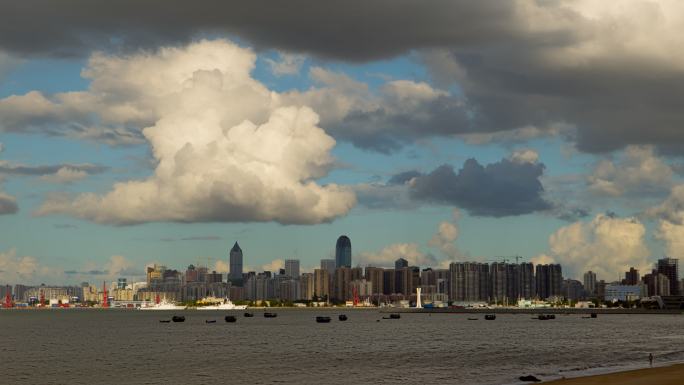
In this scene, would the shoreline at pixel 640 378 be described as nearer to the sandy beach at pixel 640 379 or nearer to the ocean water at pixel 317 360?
the sandy beach at pixel 640 379

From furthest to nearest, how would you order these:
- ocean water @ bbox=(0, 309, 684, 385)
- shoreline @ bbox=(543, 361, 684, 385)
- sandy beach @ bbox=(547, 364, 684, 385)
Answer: ocean water @ bbox=(0, 309, 684, 385) < shoreline @ bbox=(543, 361, 684, 385) < sandy beach @ bbox=(547, 364, 684, 385)

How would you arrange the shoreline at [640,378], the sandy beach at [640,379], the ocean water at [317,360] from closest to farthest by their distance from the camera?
the sandy beach at [640,379] < the shoreline at [640,378] < the ocean water at [317,360]

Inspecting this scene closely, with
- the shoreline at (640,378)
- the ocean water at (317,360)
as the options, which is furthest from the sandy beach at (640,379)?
the ocean water at (317,360)

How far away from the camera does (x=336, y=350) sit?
480 ft

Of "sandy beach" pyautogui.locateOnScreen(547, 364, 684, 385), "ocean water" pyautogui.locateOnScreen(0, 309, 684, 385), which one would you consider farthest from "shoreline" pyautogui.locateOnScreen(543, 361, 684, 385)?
"ocean water" pyautogui.locateOnScreen(0, 309, 684, 385)

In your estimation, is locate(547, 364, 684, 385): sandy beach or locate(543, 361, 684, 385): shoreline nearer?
locate(547, 364, 684, 385): sandy beach

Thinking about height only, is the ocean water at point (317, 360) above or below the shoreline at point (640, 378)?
below

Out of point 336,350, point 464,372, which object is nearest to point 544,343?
point 336,350

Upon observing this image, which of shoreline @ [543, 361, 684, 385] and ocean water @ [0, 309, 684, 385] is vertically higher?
shoreline @ [543, 361, 684, 385]

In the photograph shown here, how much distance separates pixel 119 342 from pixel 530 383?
11746 centimetres

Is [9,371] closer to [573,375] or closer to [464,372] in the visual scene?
[464,372]

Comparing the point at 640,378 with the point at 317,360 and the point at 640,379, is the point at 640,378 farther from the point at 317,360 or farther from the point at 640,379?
the point at 317,360

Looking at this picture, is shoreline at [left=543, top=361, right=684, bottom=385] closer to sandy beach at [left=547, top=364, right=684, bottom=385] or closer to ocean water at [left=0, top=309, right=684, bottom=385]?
sandy beach at [left=547, top=364, right=684, bottom=385]

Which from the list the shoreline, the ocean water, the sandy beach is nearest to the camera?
the sandy beach
